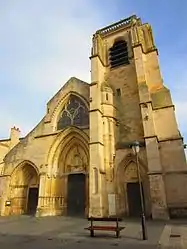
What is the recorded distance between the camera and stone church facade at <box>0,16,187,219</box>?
12809mm

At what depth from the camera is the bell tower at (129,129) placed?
41.2 ft

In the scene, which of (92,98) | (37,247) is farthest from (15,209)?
(37,247)

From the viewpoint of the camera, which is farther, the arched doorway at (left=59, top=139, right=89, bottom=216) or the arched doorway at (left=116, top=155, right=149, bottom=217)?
the arched doorway at (left=59, top=139, right=89, bottom=216)

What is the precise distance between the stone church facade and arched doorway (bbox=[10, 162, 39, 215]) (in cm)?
7

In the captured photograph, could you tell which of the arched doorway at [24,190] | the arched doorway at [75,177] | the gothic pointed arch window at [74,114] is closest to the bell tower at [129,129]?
the gothic pointed arch window at [74,114]

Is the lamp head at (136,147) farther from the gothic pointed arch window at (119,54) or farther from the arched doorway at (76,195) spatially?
the gothic pointed arch window at (119,54)

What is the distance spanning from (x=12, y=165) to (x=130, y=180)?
32.0ft

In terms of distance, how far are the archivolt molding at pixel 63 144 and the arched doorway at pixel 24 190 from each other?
1939mm

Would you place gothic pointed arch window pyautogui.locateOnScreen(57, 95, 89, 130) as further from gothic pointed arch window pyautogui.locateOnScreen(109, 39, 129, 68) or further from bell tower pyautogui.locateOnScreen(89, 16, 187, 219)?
gothic pointed arch window pyautogui.locateOnScreen(109, 39, 129, 68)

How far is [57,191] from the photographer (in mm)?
15695

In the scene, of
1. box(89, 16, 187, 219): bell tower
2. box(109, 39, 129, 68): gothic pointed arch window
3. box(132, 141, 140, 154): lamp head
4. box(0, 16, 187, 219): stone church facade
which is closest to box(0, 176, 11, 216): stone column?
box(0, 16, 187, 219): stone church facade

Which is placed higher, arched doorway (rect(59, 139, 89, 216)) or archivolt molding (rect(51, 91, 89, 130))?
archivolt molding (rect(51, 91, 89, 130))

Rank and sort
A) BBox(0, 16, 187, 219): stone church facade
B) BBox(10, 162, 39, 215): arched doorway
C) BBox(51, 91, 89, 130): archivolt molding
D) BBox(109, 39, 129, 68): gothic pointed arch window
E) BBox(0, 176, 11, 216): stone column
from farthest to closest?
BBox(109, 39, 129, 68): gothic pointed arch window → BBox(51, 91, 89, 130): archivolt molding → BBox(10, 162, 39, 215): arched doorway → BBox(0, 176, 11, 216): stone column → BBox(0, 16, 187, 219): stone church facade

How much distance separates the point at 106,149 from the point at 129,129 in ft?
8.48
